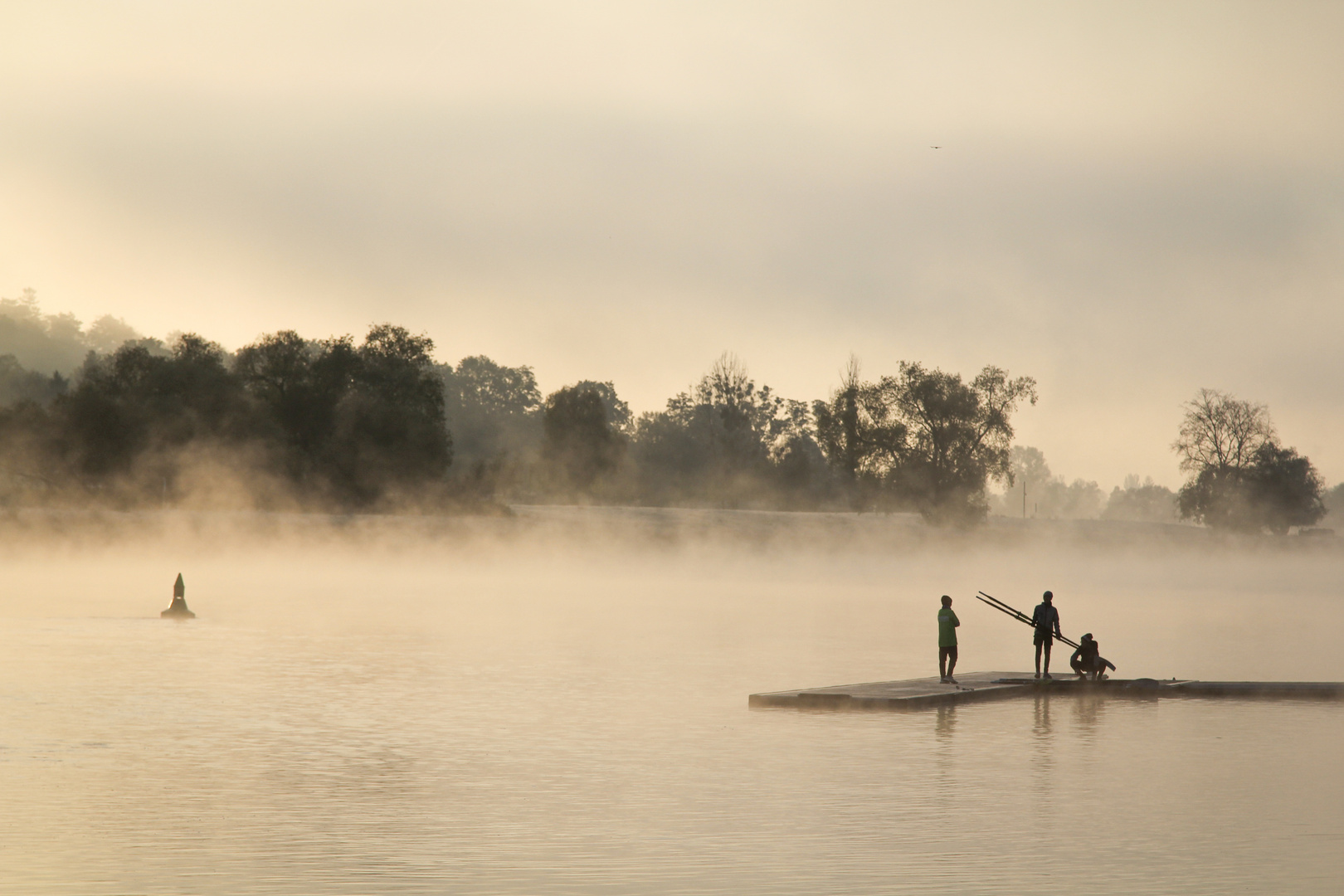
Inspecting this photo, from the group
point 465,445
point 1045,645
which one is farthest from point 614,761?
point 465,445

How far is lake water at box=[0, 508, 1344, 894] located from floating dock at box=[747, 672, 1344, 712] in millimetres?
376

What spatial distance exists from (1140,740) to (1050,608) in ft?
21.4

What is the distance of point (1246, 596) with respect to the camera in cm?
8075

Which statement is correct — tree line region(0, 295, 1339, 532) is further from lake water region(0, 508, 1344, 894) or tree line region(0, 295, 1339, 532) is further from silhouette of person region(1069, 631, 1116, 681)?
silhouette of person region(1069, 631, 1116, 681)

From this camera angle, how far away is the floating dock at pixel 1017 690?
25875 millimetres

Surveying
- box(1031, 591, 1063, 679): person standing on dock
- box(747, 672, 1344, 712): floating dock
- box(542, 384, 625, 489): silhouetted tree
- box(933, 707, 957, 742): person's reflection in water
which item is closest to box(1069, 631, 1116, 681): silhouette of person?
box(747, 672, 1344, 712): floating dock

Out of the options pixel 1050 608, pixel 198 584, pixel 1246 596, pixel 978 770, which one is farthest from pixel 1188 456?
pixel 978 770

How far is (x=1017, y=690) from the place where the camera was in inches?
1115

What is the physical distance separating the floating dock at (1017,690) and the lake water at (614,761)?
0.38 metres

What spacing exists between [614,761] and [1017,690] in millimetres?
10862

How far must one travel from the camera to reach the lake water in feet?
45.4

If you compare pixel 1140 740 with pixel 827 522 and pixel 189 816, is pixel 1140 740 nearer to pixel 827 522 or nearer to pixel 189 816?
pixel 189 816

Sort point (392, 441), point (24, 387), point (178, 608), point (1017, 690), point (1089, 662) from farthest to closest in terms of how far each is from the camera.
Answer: point (24, 387), point (392, 441), point (178, 608), point (1089, 662), point (1017, 690)

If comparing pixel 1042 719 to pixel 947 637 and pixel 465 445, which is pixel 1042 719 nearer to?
pixel 947 637
